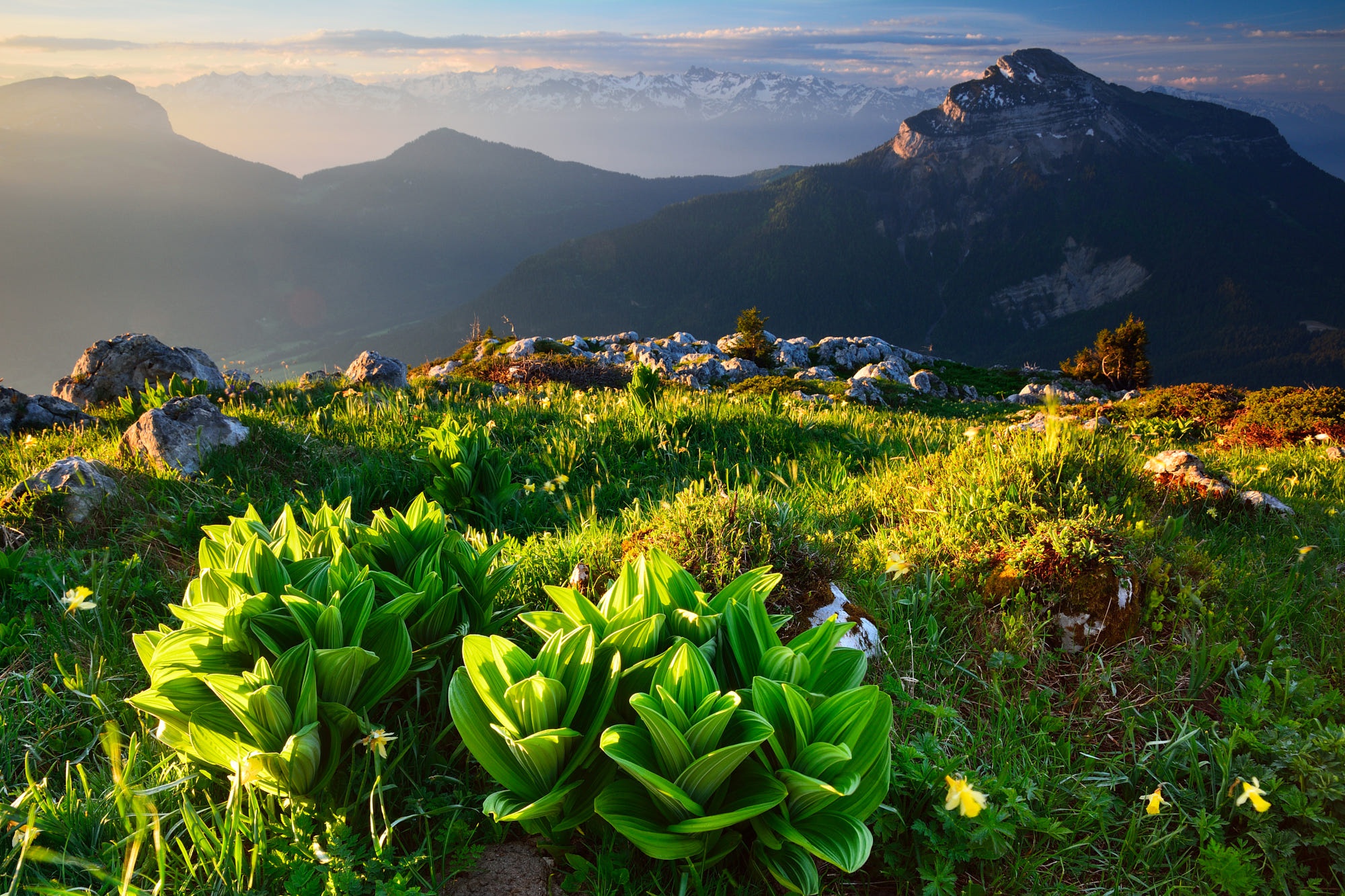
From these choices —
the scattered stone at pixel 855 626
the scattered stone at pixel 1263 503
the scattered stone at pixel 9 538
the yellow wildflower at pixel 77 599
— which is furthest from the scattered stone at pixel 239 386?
the scattered stone at pixel 1263 503

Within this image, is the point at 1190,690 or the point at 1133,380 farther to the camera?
the point at 1133,380

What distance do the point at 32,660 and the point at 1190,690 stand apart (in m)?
5.90

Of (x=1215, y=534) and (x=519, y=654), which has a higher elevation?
(x=519, y=654)

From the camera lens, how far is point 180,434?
19.4 ft

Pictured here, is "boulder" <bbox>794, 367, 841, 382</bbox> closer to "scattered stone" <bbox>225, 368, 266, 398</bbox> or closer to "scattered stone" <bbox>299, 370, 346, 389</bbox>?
"scattered stone" <bbox>299, 370, 346, 389</bbox>

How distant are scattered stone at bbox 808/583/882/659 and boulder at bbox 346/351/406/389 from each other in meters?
12.0

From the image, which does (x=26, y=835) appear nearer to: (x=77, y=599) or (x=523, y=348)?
(x=77, y=599)

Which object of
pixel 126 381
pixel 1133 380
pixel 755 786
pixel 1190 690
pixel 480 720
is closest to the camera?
pixel 755 786

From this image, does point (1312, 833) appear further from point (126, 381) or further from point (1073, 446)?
point (126, 381)

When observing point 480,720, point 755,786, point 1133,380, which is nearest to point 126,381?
point 480,720

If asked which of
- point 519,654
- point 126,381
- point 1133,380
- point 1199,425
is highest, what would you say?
point 519,654

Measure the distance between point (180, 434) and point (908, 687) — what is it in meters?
6.32

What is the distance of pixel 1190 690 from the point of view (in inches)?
129

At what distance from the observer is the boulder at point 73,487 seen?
4973 millimetres
